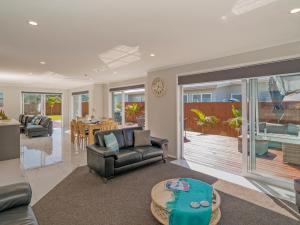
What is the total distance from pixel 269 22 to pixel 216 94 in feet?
14.6

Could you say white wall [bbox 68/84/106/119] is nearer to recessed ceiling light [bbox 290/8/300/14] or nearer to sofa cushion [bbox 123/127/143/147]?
sofa cushion [bbox 123/127/143/147]

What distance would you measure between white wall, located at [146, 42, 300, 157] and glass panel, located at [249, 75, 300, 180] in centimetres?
49

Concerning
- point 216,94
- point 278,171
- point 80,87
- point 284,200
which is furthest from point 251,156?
point 80,87

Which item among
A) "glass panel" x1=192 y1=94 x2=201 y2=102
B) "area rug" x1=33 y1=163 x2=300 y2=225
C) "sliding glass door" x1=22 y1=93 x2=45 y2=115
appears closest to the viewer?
"area rug" x1=33 y1=163 x2=300 y2=225

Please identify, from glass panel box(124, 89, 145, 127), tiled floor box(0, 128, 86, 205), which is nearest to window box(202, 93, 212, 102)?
glass panel box(124, 89, 145, 127)

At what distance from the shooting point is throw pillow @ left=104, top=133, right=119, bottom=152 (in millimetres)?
3876

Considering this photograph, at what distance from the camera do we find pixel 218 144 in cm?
618

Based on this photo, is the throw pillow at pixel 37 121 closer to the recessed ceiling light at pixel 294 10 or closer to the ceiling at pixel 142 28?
the ceiling at pixel 142 28

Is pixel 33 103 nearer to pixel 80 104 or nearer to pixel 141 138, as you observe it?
pixel 80 104

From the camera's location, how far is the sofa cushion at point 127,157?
3654mm

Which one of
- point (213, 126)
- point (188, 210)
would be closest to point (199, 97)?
point (213, 126)

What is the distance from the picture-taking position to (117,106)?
8328 millimetres

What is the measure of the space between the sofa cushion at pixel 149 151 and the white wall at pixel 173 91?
839 millimetres

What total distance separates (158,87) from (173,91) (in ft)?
1.95
